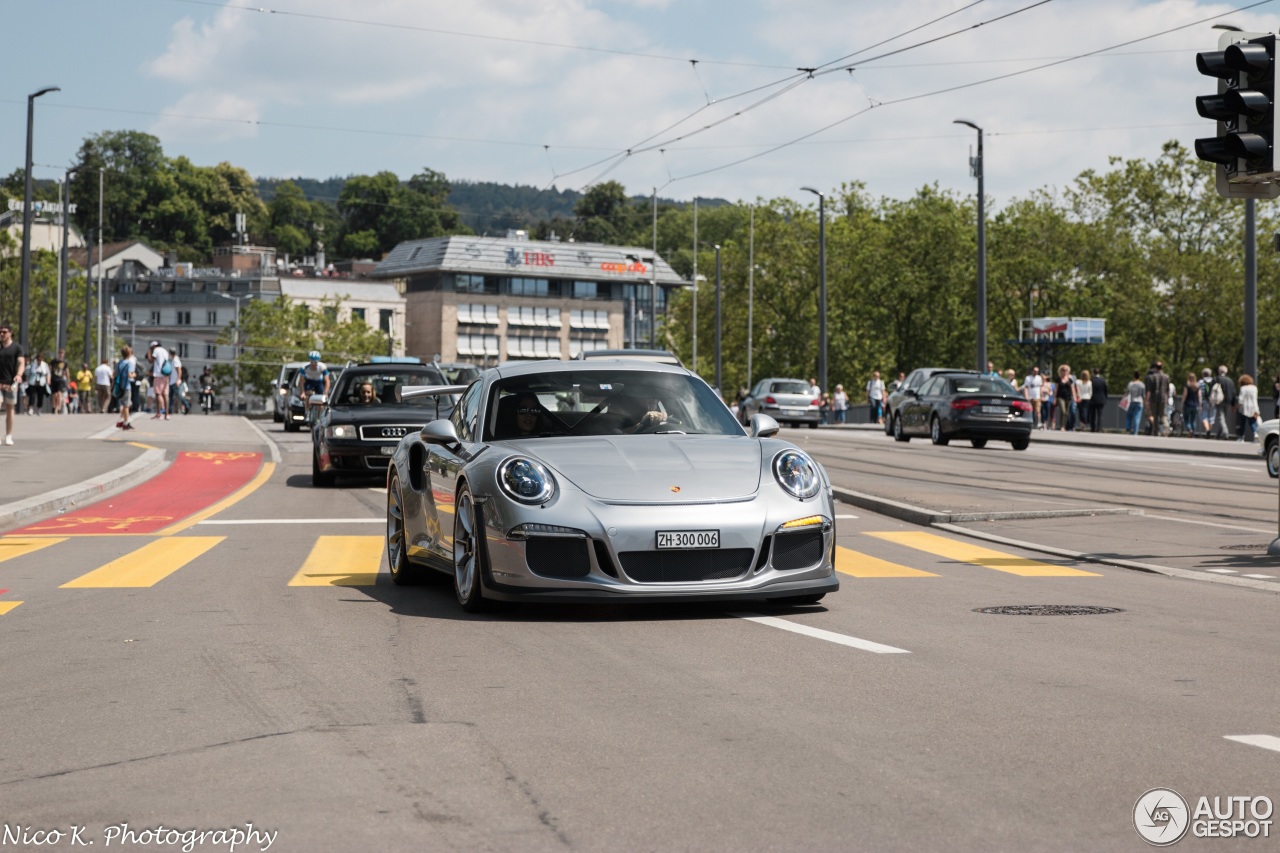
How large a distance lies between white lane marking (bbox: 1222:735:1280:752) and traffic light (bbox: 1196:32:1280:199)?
672cm

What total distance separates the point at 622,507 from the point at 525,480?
57 centimetres

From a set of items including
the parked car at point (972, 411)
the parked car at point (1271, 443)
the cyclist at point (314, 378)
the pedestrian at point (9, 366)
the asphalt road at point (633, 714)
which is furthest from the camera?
the parked car at point (972, 411)

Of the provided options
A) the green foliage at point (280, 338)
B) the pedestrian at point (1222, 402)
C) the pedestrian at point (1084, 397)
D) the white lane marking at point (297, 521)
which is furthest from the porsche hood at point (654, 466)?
the green foliage at point (280, 338)

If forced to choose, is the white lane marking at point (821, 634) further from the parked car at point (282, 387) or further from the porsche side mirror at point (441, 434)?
the parked car at point (282, 387)

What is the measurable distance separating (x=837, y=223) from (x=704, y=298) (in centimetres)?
1116

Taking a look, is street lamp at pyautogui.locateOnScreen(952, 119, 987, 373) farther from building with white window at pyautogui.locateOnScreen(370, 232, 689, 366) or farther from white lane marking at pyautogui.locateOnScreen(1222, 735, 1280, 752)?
building with white window at pyautogui.locateOnScreen(370, 232, 689, 366)

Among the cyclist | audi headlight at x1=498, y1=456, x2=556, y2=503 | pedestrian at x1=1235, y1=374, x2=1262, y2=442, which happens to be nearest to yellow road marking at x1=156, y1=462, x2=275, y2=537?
audi headlight at x1=498, y1=456, x2=556, y2=503

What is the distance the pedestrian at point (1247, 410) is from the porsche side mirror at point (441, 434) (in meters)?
30.2

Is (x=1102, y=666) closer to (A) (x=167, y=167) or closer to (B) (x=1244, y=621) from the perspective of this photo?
(B) (x=1244, y=621)

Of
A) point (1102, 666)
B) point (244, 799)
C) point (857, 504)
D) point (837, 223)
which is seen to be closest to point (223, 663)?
point (244, 799)

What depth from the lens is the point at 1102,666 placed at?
279 inches

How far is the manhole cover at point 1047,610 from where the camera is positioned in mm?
9086

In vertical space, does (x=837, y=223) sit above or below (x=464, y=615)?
above

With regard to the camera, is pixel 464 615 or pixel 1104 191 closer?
pixel 464 615
